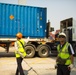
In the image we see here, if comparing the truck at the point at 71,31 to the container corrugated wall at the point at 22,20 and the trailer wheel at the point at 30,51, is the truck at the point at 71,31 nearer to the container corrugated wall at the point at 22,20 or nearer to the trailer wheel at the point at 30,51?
the container corrugated wall at the point at 22,20

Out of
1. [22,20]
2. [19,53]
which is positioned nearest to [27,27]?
[22,20]

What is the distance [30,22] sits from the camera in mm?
16766

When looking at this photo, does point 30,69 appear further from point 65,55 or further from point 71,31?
point 71,31

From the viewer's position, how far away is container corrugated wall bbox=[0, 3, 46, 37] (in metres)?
16.1

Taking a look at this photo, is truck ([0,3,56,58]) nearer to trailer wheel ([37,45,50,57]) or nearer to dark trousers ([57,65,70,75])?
trailer wheel ([37,45,50,57])

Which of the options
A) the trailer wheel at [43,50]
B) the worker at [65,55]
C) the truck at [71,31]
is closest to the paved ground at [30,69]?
the trailer wheel at [43,50]

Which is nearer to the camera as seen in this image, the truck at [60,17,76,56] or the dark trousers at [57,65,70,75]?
the dark trousers at [57,65,70,75]

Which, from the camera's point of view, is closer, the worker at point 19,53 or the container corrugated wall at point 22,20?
the worker at point 19,53

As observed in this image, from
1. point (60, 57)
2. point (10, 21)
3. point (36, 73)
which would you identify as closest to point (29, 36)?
point (10, 21)

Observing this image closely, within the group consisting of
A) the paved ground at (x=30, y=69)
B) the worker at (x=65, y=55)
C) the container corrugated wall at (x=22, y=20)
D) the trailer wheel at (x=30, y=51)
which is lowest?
the paved ground at (x=30, y=69)

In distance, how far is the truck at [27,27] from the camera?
16109 mm

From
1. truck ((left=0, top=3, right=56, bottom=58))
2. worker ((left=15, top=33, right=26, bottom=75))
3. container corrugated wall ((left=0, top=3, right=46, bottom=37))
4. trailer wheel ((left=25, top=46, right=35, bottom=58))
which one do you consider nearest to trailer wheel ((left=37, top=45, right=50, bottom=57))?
truck ((left=0, top=3, right=56, bottom=58))

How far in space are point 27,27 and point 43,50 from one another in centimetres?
210

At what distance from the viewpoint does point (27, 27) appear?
16.7 metres
